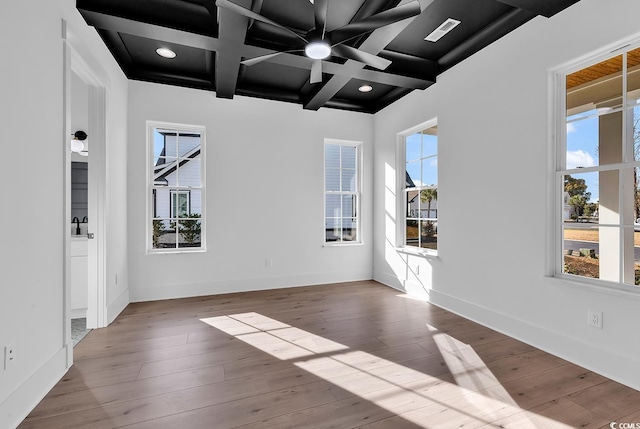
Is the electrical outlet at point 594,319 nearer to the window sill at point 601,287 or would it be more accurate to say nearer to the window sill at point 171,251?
the window sill at point 601,287

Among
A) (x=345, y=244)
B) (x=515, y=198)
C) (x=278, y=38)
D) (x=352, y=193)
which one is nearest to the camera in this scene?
(x=515, y=198)

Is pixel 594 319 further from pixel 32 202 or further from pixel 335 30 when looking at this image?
pixel 32 202

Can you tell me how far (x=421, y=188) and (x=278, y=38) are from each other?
2627 millimetres

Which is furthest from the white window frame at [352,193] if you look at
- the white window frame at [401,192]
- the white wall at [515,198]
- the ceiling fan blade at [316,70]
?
the ceiling fan blade at [316,70]

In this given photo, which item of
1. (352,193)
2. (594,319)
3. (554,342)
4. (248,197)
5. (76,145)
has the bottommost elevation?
(554,342)

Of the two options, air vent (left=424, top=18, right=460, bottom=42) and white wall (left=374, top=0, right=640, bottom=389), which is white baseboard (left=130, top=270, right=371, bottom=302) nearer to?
white wall (left=374, top=0, right=640, bottom=389)

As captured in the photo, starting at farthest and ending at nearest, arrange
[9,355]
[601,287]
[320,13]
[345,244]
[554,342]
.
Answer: [345,244] < [554,342] < [601,287] < [320,13] < [9,355]

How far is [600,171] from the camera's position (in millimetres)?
2404

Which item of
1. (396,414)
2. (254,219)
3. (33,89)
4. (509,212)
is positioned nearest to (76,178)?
(254,219)

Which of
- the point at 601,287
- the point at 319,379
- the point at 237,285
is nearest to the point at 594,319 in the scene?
the point at 601,287

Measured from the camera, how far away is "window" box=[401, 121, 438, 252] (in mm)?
4109

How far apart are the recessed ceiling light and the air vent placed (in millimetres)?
2824

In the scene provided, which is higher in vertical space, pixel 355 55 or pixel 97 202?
pixel 355 55

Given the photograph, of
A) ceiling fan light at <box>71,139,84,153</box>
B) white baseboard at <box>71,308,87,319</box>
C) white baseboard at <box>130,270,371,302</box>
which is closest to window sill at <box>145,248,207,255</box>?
white baseboard at <box>130,270,371,302</box>
